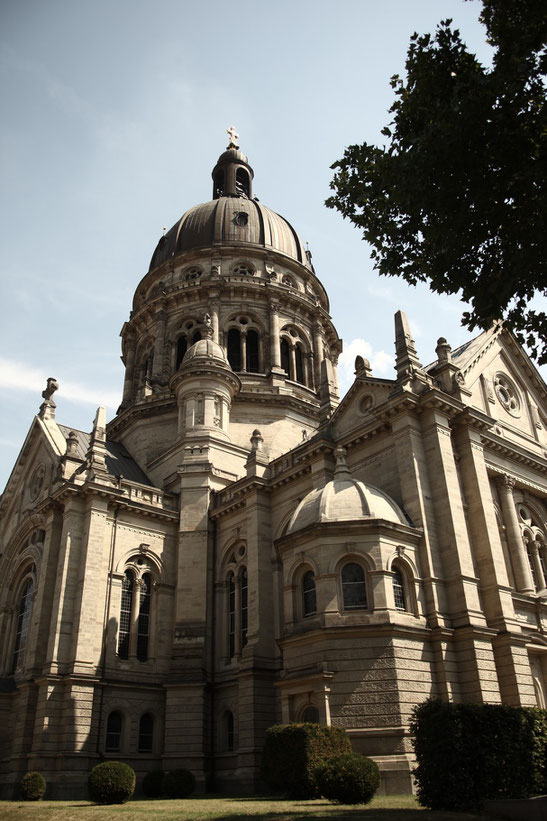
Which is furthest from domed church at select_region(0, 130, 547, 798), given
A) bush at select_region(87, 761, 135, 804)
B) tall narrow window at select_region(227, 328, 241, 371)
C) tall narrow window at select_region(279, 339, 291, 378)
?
bush at select_region(87, 761, 135, 804)

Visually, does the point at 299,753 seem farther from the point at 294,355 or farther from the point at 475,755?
the point at 294,355

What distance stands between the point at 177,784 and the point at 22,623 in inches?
532

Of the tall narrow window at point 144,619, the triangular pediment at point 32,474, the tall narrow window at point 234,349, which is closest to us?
the tall narrow window at point 144,619

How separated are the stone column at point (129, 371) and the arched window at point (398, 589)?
97.1ft

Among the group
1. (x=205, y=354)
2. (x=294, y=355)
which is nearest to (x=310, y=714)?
(x=205, y=354)

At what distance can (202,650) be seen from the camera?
1243 inches

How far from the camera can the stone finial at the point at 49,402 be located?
40.2 metres

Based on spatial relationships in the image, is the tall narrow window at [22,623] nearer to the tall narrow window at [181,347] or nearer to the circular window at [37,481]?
the circular window at [37,481]

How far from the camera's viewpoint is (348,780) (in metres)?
16.1

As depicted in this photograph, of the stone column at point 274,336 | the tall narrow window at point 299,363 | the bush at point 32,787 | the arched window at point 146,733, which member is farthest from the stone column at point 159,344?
the bush at point 32,787

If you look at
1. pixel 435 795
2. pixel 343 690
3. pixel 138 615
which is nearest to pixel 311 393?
pixel 138 615

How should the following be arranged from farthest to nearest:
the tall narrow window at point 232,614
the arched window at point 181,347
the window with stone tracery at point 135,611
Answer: the arched window at point 181,347
the tall narrow window at point 232,614
the window with stone tracery at point 135,611

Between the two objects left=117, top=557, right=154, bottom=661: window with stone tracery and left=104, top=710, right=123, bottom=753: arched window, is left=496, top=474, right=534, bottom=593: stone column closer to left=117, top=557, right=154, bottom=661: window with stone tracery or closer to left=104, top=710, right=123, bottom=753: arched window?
left=117, top=557, right=154, bottom=661: window with stone tracery

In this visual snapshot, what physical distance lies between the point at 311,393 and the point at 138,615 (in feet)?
67.9
